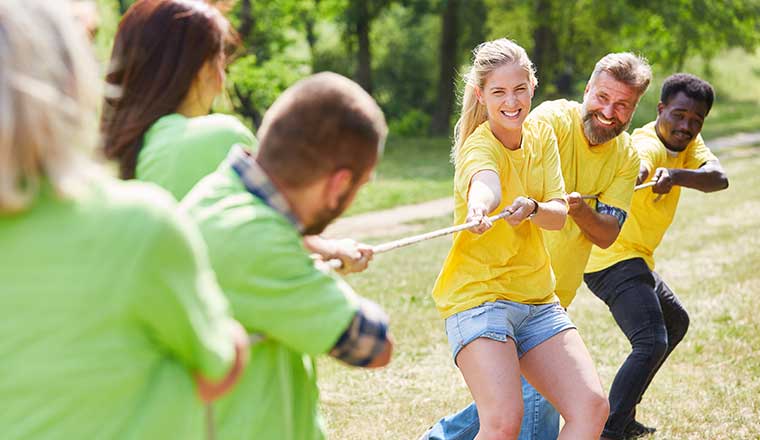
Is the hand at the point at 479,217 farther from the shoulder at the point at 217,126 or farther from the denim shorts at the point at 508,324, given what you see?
the shoulder at the point at 217,126

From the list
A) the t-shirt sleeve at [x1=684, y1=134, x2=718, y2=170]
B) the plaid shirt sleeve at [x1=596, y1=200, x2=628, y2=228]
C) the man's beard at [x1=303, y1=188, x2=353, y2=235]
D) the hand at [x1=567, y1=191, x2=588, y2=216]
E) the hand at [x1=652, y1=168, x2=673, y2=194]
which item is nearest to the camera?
the man's beard at [x1=303, y1=188, x2=353, y2=235]

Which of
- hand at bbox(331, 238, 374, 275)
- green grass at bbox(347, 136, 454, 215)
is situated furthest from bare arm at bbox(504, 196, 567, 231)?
green grass at bbox(347, 136, 454, 215)

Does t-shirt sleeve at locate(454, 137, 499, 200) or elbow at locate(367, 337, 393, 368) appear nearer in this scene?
elbow at locate(367, 337, 393, 368)

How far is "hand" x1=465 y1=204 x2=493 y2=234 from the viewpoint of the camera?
378 cm

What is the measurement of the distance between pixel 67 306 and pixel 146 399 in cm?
30

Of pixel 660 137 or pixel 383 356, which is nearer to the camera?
pixel 383 356

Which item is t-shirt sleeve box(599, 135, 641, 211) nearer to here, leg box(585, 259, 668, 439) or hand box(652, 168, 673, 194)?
hand box(652, 168, 673, 194)

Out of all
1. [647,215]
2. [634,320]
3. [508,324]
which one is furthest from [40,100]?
[647,215]

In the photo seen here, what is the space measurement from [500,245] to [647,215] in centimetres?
171

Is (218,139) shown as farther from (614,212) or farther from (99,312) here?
(614,212)

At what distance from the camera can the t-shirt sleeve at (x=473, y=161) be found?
4059mm

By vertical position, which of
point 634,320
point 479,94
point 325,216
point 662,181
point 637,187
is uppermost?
point 325,216

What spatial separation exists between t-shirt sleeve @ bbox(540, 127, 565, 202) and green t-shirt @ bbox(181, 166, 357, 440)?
2058 millimetres

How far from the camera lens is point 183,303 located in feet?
6.27
